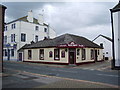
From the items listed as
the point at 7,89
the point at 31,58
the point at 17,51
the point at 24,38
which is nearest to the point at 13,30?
the point at 24,38

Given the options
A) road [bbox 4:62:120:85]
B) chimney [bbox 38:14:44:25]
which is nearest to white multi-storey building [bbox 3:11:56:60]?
chimney [bbox 38:14:44:25]

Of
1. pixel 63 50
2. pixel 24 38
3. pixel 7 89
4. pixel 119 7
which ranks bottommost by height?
pixel 7 89

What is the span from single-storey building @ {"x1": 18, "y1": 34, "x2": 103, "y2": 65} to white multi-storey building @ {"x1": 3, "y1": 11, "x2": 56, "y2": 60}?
11.1 ft

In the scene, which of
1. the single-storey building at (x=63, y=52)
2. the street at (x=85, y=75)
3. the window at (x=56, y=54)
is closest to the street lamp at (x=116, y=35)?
the street at (x=85, y=75)

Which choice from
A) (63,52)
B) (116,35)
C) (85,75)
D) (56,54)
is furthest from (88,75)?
(56,54)

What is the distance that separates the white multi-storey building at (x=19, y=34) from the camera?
32438 mm

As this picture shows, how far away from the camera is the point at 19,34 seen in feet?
105

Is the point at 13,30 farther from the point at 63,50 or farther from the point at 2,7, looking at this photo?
the point at 2,7

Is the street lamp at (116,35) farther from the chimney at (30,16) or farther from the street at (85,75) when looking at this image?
the chimney at (30,16)

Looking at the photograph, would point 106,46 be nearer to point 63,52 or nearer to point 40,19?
point 63,52

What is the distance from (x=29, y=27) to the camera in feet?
113

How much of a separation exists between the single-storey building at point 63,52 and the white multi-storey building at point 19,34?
337 cm

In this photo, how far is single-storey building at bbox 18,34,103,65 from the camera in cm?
2298

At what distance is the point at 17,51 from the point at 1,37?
19.8 m
